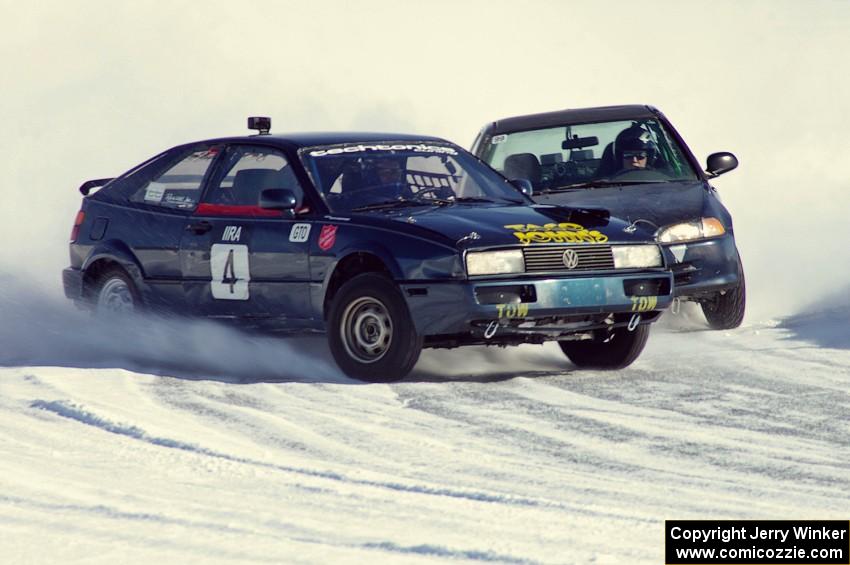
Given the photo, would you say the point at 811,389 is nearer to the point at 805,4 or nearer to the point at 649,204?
the point at 649,204

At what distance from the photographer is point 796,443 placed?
722cm

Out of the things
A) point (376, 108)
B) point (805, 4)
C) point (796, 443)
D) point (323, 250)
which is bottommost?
point (796, 443)

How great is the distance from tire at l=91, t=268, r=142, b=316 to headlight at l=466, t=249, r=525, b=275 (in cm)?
250

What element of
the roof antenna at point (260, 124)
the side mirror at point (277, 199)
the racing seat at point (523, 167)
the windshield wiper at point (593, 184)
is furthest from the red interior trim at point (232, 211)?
the racing seat at point (523, 167)

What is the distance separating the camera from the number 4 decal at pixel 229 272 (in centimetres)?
988

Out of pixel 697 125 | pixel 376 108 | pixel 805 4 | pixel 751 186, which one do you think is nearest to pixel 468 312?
pixel 751 186

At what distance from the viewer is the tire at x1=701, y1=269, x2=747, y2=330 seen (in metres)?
11.9

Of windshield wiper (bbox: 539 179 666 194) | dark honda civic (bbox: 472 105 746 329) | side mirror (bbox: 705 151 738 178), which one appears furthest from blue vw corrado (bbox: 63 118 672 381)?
side mirror (bbox: 705 151 738 178)

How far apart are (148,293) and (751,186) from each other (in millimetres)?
17932

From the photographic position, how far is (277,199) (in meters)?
9.52

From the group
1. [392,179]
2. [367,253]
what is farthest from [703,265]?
[367,253]

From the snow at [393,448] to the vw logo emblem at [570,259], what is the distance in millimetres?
617

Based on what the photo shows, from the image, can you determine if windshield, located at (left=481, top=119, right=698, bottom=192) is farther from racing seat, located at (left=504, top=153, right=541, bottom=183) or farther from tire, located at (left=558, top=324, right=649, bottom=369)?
tire, located at (left=558, top=324, right=649, bottom=369)

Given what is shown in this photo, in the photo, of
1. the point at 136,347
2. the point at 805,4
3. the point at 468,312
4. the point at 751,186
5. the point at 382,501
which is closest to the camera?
the point at 382,501
